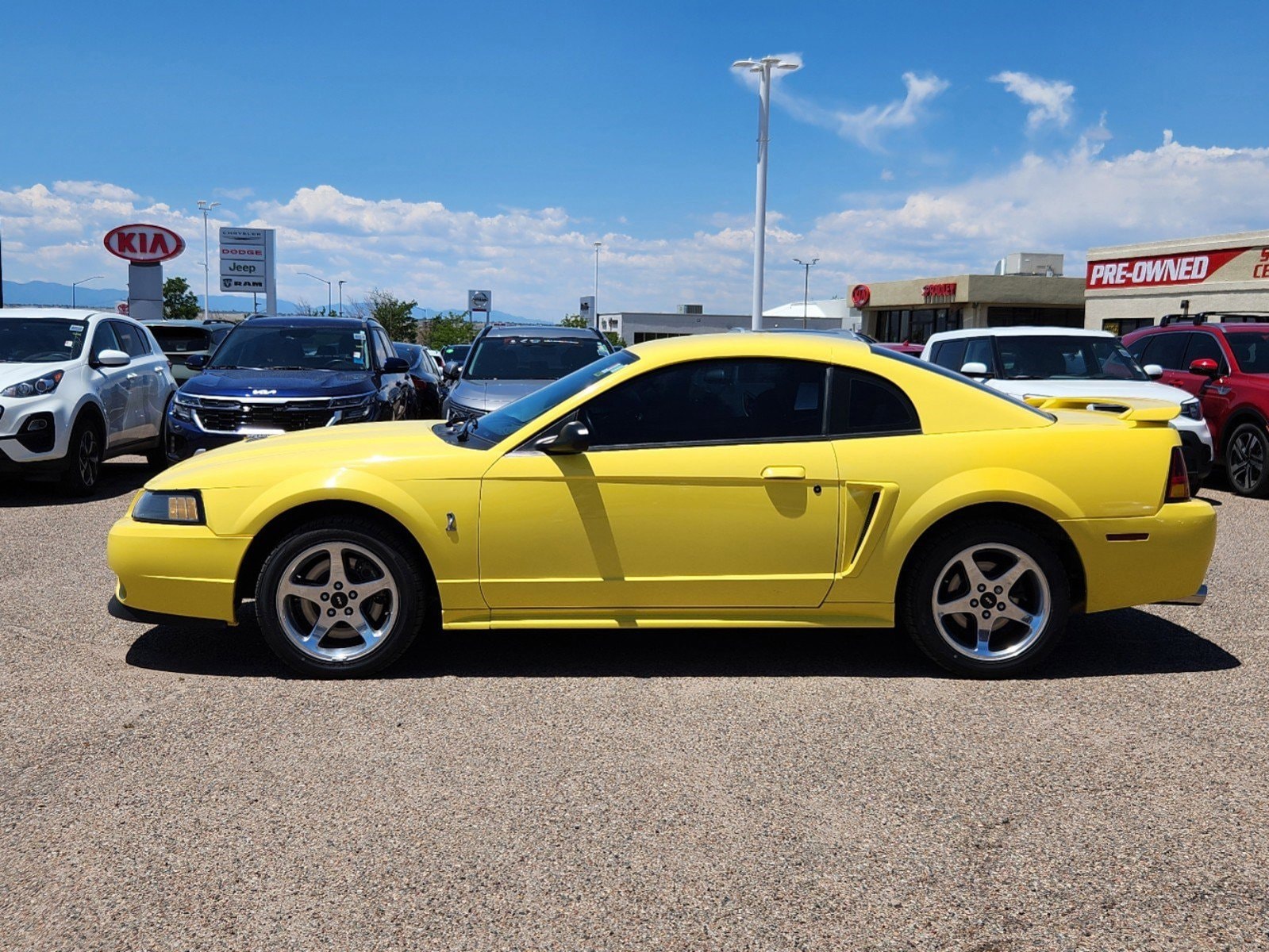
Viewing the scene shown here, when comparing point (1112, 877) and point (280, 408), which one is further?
point (280, 408)

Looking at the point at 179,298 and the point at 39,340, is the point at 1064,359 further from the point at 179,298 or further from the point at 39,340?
the point at 179,298

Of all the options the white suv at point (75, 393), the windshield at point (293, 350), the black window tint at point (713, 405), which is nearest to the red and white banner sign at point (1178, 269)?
the windshield at point (293, 350)

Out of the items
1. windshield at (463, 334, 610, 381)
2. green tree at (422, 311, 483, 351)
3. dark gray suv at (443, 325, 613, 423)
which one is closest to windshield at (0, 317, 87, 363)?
dark gray suv at (443, 325, 613, 423)

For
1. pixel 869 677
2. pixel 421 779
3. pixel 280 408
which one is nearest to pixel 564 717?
pixel 421 779

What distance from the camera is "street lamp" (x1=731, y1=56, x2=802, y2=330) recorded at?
22.9 metres

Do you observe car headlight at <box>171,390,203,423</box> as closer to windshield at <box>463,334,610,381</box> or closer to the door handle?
windshield at <box>463,334,610,381</box>

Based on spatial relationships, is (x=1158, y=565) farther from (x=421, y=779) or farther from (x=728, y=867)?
(x=421, y=779)

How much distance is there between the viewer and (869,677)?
4980 mm

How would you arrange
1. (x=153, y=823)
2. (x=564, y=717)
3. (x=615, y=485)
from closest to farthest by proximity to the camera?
1. (x=153, y=823)
2. (x=564, y=717)
3. (x=615, y=485)

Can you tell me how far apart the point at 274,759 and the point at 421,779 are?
0.59 meters

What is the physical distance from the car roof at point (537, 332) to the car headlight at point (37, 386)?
451 cm

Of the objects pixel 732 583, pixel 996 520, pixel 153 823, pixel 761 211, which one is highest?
pixel 761 211

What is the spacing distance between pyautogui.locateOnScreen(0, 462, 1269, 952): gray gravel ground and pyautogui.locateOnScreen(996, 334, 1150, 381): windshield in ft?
18.6

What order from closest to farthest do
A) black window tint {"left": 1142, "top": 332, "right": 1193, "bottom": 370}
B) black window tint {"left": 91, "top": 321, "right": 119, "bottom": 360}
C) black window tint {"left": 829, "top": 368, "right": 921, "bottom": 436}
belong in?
black window tint {"left": 829, "top": 368, "right": 921, "bottom": 436}
black window tint {"left": 91, "top": 321, "right": 119, "bottom": 360}
black window tint {"left": 1142, "top": 332, "right": 1193, "bottom": 370}
